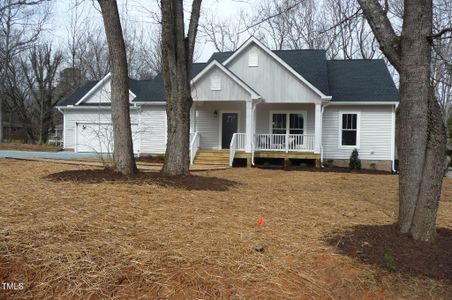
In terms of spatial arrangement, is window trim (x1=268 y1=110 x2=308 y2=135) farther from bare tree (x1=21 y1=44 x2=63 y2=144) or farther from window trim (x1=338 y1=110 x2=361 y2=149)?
bare tree (x1=21 y1=44 x2=63 y2=144)

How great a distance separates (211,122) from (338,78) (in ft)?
21.6

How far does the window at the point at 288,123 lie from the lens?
1773 cm

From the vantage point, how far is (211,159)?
16.3m

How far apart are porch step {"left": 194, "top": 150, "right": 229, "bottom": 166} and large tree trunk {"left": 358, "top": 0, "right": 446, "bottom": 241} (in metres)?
12.0

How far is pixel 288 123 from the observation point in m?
17.8

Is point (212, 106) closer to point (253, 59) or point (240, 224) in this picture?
point (253, 59)

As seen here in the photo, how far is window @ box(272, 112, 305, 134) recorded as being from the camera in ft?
58.2

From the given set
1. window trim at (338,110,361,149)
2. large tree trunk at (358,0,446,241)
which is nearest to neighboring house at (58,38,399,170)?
window trim at (338,110,361,149)

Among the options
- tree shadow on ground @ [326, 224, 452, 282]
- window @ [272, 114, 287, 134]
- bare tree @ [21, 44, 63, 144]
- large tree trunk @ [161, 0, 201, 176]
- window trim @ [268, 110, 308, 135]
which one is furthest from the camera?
bare tree @ [21, 44, 63, 144]

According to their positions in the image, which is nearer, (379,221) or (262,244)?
(262,244)

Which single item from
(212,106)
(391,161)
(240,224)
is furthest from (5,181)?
(391,161)

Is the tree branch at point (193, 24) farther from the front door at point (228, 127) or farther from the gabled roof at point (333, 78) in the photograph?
the front door at point (228, 127)

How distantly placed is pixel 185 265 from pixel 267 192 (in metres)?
4.85

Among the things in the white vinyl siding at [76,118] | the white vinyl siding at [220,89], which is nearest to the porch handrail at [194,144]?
the white vinyl siding at [220,89]
